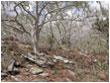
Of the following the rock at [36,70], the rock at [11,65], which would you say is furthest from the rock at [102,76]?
the rock at [11,65]

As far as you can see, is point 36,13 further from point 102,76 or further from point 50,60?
point 102,76

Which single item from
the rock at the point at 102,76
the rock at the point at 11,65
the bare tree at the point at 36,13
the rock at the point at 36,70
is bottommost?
the rock at the point at 102,76

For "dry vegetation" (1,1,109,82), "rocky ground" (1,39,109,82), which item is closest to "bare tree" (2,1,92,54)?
"dry vegetation" (1,1,109,82)

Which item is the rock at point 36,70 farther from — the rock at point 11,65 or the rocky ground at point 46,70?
the rock at point 11,65

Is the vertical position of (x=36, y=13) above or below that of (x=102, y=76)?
above

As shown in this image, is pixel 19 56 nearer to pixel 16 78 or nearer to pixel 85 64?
pixel 16 78

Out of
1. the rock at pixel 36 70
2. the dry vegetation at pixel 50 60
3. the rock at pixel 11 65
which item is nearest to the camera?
the dry vegetation at pixel 50 60

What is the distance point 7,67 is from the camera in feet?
15.5

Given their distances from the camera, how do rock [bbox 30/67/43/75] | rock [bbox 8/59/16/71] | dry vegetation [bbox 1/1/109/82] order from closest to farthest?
dry vegetation [bbox 1/1/109/82]
rock [bbox 8/59/16/71]
rock [bbox 30/67/43/75]

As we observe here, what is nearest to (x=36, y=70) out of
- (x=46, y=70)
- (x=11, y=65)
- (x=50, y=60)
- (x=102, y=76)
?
(x=46, y=70)

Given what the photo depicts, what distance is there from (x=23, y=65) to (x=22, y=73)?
1.93 ft

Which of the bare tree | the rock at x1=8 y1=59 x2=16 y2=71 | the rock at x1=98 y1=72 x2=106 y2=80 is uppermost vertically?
the bare tree

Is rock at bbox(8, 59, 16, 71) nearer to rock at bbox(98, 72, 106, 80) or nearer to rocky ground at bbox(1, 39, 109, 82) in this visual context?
rocky ground at bbox(1, 39, 109, 82)

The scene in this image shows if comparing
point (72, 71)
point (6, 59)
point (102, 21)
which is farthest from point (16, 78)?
point (102, 21)
